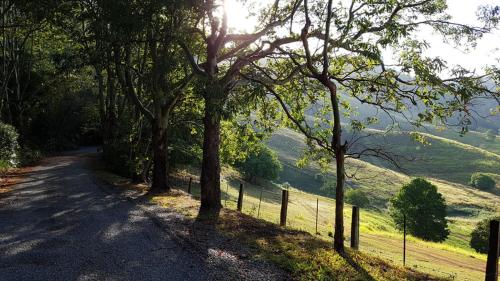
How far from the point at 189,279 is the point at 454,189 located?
148m

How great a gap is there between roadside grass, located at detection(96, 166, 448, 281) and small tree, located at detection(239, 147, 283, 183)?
212 ft

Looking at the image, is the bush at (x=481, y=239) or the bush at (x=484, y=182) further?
the bush at (x=484, y=182)

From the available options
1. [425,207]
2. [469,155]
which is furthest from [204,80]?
[469,155]

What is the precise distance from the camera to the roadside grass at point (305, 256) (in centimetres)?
1020

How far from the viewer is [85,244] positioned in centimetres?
1102

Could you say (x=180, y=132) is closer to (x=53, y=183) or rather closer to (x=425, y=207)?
(x=53, y=183)

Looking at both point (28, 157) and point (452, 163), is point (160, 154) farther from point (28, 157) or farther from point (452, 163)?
point (452, 163)

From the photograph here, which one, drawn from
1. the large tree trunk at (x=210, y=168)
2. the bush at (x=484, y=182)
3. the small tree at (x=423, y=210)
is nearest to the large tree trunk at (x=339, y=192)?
the large tree trunk at (x=210, y=168)

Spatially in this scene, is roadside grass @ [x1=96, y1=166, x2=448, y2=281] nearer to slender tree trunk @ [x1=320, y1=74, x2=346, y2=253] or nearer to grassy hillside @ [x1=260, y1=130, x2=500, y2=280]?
slender tree trunk @ [x1=320, y1=74, x2=346, y2=253]

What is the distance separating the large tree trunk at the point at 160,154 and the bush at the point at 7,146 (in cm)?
1342

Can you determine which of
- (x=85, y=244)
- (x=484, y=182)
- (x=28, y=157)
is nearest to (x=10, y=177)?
(x=28, y=157)

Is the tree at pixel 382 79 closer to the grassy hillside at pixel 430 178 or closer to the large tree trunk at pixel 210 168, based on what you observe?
the large tree trunk at pixel 210 168

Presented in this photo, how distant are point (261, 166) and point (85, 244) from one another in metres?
71.6

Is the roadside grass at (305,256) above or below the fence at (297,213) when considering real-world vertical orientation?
above
